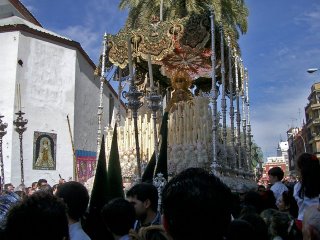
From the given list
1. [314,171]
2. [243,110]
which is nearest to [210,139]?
[243,110]

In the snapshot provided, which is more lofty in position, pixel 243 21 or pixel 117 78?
pixel 243 21

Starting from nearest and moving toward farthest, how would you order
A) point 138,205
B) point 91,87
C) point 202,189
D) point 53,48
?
point 202,189 → point 138,205 → point 53,48 → point 91,87

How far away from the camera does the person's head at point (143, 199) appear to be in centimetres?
397

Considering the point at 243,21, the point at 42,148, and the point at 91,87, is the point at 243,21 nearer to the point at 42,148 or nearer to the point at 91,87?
the point at 91,87

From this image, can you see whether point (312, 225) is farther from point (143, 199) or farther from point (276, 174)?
point (276, 174)

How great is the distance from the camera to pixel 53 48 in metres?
22.5

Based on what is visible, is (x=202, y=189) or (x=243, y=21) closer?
(x=202, y=189)

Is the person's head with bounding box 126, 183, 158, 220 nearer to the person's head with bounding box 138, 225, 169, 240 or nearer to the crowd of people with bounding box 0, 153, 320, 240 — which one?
the crowd of people with bounding box 0, 153, 320, 240

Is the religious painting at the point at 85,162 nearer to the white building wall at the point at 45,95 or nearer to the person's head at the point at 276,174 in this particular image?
the white building wall at the point at 45,95

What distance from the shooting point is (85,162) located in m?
22.0

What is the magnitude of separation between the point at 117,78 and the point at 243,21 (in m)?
8.86

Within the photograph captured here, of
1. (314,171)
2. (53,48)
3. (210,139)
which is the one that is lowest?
(314,171)

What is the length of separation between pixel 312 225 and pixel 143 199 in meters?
1.76

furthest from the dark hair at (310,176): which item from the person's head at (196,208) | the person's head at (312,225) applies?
the person's head at (196,208)
